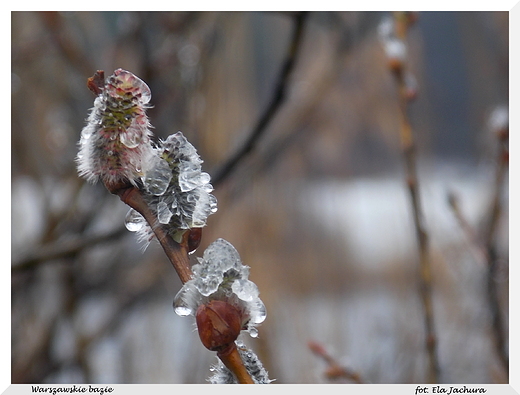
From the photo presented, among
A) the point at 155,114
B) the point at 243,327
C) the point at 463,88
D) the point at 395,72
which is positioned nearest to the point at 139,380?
the point at 155,114

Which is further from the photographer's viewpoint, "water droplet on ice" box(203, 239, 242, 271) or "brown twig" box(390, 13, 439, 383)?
"brown twig" box(390, 13, 439, 383)

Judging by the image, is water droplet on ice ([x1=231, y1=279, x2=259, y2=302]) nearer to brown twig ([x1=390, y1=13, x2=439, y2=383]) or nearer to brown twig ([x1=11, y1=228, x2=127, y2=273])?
brown twig ([x1=390, y1=13, x2=439, y2=383])

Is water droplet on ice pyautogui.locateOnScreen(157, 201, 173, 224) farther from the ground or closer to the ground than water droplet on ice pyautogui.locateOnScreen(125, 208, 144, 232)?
farther from the ground

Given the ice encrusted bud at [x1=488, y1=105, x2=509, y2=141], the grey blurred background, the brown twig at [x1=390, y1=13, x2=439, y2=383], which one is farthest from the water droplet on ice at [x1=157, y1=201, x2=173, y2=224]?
the ice encrusted bud at [x1=488, y1=105, x2=509, y2=141]

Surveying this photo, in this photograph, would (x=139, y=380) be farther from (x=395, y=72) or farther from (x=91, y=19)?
(x=395, y=72)

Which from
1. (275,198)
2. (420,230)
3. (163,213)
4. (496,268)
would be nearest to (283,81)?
(420,230)

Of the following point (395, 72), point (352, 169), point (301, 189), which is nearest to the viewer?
point (395, 72)

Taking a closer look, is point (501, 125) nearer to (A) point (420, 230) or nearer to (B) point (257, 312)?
(A) point (420, 230)
